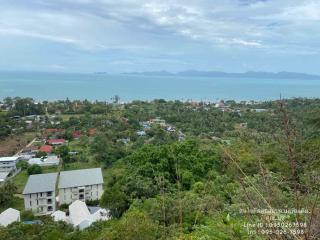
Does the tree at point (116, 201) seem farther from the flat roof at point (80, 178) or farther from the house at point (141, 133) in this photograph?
the house at point (141, 133)

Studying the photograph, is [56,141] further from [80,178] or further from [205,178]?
[205,178]

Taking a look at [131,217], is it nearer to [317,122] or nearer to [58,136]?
[317,122]

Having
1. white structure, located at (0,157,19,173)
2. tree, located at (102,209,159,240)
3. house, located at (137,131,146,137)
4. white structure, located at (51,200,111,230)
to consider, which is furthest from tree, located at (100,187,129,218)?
house, located at (137,131,146,137)

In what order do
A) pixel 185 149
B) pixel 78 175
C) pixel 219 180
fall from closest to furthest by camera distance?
pixel 219 180
pixel 185 149
pixel 78 175

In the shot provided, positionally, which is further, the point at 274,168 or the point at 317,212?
the point at 274,168

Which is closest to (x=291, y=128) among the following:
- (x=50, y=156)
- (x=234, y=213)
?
(x=234, y=213)

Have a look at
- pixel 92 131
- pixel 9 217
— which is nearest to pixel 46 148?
pixel 92 131

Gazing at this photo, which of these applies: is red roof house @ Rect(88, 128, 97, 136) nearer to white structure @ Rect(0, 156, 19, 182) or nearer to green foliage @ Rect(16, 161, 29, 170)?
green foliage @ Rect(16, 161, 29, 170)
